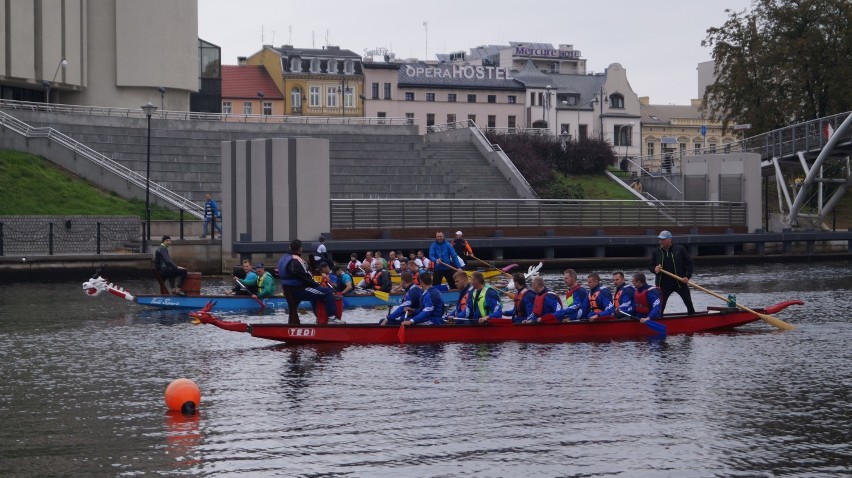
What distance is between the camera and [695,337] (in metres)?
25.8

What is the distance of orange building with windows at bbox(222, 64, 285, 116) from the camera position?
372 feet

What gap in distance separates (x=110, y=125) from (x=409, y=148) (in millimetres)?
16913

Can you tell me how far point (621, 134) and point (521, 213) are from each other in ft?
203

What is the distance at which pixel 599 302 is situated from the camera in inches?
1005

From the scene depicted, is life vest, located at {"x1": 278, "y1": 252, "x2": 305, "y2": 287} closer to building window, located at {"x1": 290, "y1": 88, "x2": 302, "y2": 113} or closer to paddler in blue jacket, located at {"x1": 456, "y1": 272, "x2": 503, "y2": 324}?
paddler in blue jacket, located at {"x1": 456, "y1": 272, "x2": 503, "y2": 324}

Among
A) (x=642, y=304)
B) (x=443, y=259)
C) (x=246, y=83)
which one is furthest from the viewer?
(x=246, y=83)

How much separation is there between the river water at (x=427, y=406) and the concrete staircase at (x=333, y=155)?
32002 millimetres

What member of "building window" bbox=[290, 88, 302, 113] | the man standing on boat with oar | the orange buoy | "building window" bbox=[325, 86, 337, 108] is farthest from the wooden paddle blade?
"building window" bbox=[290, 88, 302, 113]

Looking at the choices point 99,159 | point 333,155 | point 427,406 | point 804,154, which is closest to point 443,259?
point 427,406

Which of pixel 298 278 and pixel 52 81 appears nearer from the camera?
pixel 298 278

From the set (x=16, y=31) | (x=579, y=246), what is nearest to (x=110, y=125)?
(x=16, y=31)

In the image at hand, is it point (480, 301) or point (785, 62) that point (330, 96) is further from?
point (480, 301)

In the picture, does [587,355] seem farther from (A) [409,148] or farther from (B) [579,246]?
(A) [409,148]

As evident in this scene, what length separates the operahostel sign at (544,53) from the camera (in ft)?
458
